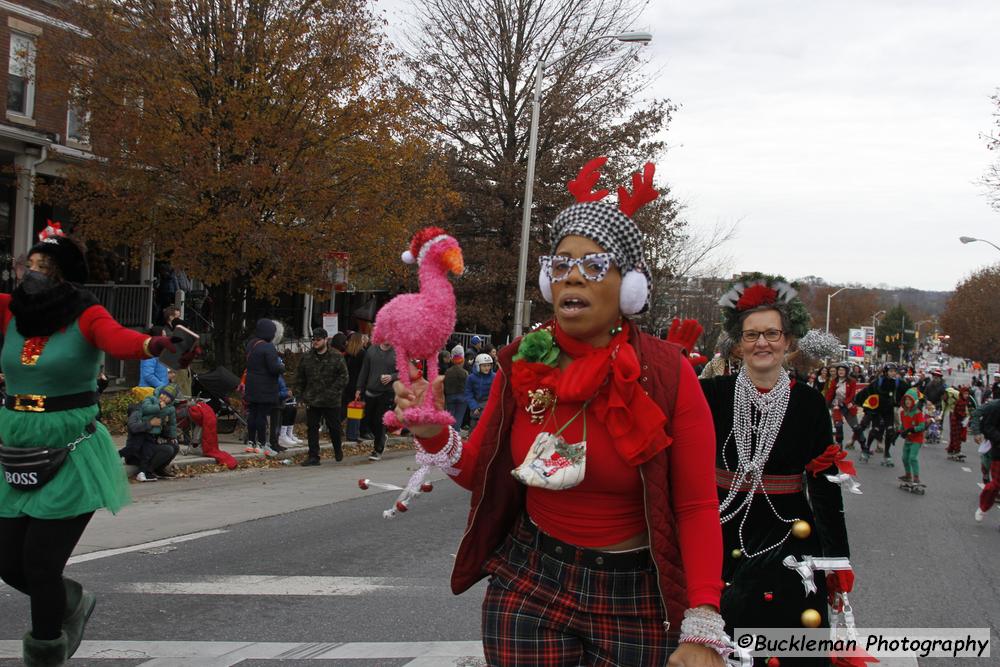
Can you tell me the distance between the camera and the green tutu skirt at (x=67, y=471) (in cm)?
411

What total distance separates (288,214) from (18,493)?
1329cm

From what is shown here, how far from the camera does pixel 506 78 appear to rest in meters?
28.4

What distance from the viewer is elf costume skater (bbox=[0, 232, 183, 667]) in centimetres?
410

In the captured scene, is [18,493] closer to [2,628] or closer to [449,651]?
[2,628]

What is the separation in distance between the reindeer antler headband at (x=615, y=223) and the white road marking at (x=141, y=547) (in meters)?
5.62

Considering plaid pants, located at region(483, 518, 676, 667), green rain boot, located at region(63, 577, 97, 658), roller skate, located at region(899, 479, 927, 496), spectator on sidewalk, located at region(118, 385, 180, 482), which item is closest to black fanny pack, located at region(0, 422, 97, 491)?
green rain boot, located at region(63, 577, 97, 658)

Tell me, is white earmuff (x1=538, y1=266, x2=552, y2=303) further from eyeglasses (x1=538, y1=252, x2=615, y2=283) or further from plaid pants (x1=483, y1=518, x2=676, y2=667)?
plaid pants (x1=483, y1=518, x2=676, y2=667)

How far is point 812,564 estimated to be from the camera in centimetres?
395

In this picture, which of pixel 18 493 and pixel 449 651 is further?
pixel 449 651

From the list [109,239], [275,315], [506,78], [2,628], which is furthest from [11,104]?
[2,628]

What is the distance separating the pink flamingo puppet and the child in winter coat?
12.8m

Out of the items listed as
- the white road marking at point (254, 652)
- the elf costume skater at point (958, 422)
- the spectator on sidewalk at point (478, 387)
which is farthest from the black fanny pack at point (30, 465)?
the elf costume skater at point (958, 422)

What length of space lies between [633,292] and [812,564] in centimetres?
189

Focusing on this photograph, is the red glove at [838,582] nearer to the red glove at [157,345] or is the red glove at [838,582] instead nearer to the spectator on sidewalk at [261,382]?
the red glove at [157,345]
